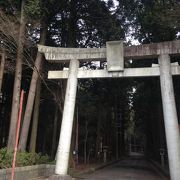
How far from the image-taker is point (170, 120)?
12453 millimetres

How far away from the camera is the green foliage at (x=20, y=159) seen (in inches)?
469

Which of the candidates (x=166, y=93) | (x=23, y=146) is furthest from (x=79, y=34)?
(x=166, y=93)

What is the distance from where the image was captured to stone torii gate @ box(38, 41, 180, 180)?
12.4m

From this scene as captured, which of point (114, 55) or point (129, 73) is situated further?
point (114, 55)

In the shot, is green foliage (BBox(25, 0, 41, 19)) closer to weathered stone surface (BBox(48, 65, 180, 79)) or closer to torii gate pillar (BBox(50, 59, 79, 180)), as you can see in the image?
torii gate pillar (BBox(50, 59, 79, 180))

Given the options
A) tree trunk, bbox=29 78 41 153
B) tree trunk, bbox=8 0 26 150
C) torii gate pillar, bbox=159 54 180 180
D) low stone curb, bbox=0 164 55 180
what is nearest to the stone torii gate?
torii gate pillar, bbox=159 54 180 180

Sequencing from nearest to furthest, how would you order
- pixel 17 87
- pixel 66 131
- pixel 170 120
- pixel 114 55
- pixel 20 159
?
1. pixel 170 120
2. pixel 66 131
3. pixel 20 159
4. pixel 114 55
5. pixel 17 87

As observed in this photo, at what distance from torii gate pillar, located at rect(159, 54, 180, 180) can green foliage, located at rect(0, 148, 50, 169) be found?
6228 mm

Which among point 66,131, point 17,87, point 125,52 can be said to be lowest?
point 66,131

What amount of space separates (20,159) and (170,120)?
659 centimetres

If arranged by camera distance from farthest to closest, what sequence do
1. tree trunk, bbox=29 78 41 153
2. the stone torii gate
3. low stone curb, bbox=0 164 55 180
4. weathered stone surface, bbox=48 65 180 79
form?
tree trunk, bbox=29 78 41 153 → weathered stone surface, bbox=48 65 180 79 → the stone torii gate → low stone curb, bbox=0 164 55 180

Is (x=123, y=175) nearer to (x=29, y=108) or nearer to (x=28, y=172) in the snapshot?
(x=29, y=108)

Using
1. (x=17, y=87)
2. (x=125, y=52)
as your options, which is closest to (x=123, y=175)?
(x=17, y=87)

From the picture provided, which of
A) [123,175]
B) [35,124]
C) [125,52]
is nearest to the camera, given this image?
[125,52]
